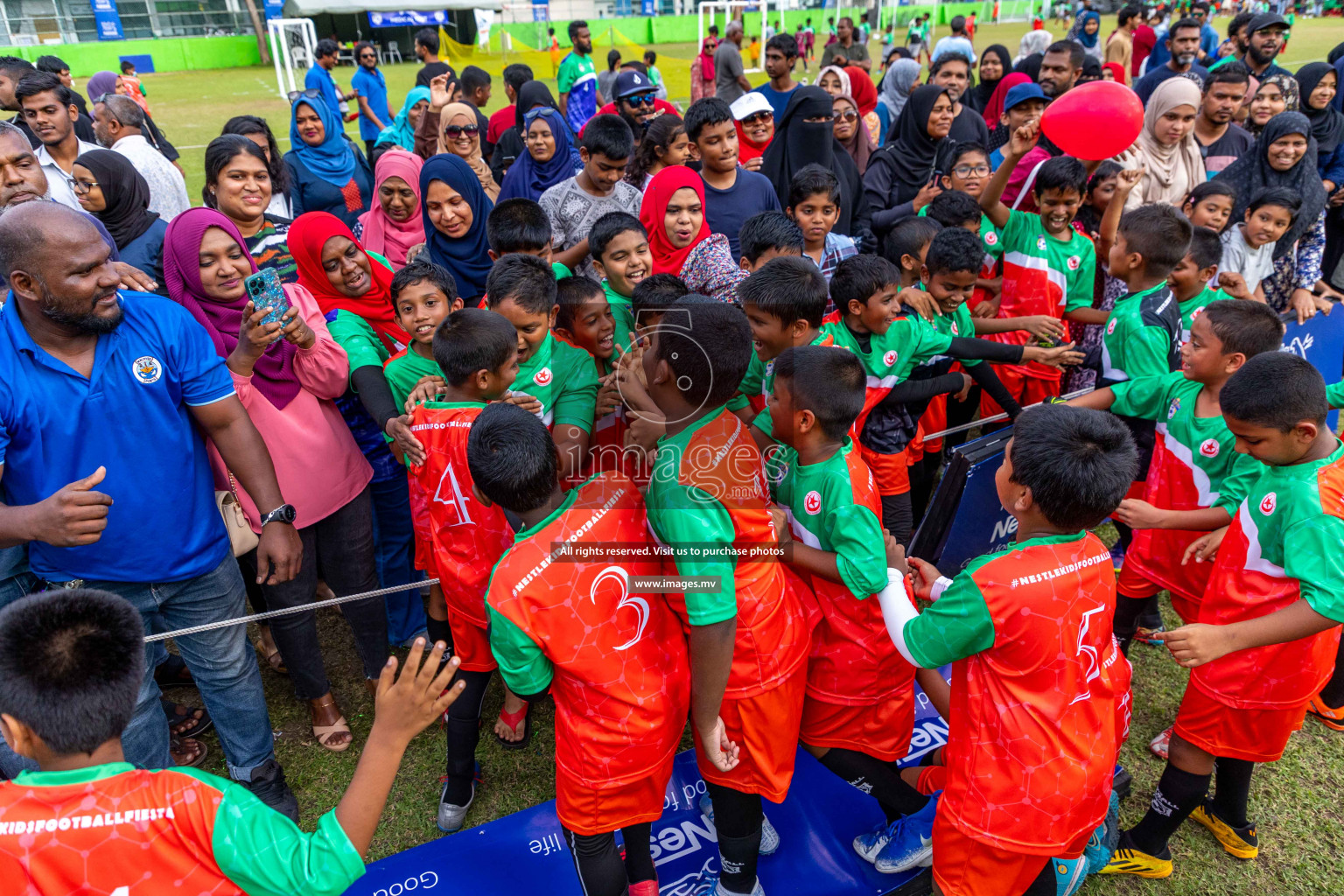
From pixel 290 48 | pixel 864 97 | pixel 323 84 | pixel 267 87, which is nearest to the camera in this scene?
pixel 864 97

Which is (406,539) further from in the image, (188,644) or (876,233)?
(876,233)

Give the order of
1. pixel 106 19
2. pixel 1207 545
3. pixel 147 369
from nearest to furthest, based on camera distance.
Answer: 1. pixel 147 369
2. pixel 1207 545
3. pixel 106 19

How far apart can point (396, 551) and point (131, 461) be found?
57.9 inches

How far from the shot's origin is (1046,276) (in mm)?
4414

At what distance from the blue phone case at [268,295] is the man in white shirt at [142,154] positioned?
272 cm

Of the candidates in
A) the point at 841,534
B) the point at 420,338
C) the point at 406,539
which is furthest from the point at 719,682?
the point at 406,539

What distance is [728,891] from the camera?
2.49m

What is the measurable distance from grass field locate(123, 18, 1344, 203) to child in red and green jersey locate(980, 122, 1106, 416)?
43.1 ft

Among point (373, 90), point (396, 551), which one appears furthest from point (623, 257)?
point (373, 90)

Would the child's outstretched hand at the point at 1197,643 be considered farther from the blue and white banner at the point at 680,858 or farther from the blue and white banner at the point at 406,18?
the blue and white banner at the point at 406,18

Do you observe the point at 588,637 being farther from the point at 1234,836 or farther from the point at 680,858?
the point at 1234,836

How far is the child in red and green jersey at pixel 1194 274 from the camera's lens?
12.0ft

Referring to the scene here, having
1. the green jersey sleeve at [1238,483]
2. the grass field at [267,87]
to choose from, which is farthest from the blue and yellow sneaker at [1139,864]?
the grass field at [267,87]

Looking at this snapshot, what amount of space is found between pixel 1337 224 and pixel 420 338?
22.6ft
